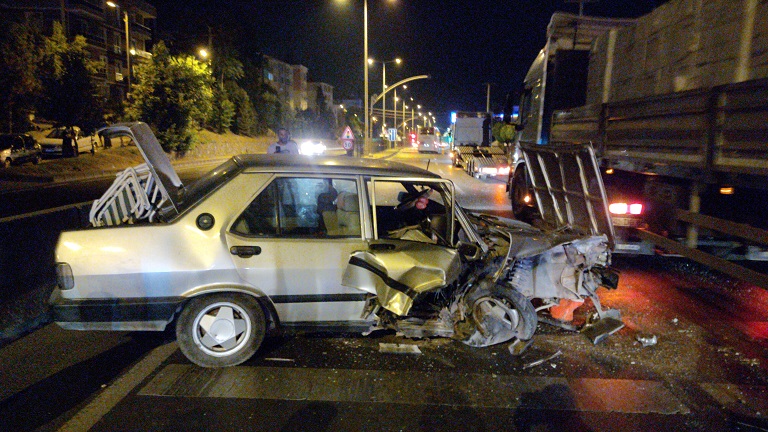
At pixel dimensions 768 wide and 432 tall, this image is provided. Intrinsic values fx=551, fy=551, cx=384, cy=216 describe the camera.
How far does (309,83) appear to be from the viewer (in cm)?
10550

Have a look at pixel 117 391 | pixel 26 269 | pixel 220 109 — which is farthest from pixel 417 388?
pixel 220 109

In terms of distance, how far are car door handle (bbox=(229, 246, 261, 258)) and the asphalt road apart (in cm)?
90

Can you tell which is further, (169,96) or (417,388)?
(169,96)

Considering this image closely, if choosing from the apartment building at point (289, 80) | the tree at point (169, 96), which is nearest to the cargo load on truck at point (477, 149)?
the tree at point (169, 96)

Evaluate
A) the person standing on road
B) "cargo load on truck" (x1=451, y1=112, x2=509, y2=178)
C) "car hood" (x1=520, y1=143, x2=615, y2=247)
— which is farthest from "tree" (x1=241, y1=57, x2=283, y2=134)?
"car hood" (x1=520, y1=143, x2=615, y2=247)

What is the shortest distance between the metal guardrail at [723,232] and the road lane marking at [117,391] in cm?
481

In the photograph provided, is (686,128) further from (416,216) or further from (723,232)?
(416,216)

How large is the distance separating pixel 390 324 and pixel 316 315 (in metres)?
0.61

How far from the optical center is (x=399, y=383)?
13.5 feet

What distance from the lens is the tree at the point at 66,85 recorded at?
26.7m

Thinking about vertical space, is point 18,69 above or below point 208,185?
above

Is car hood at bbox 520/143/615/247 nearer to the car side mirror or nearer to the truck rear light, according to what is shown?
the truck rear light

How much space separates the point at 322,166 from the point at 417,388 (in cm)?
187

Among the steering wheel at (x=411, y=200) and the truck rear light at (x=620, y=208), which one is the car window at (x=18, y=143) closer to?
the steering wheel at (x=411, y=200)
